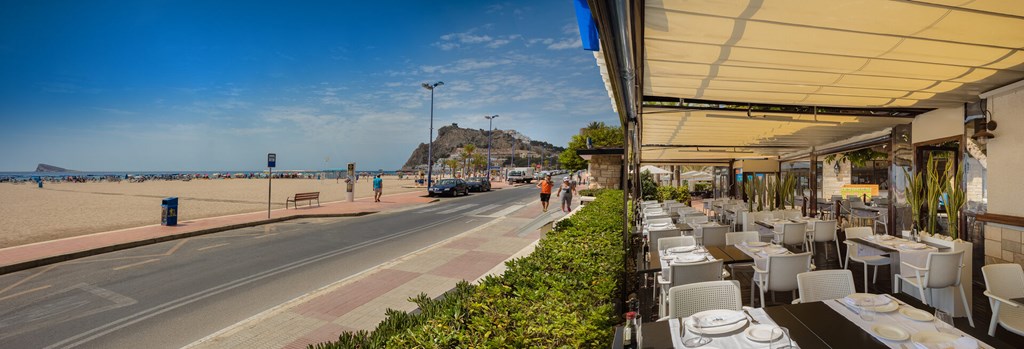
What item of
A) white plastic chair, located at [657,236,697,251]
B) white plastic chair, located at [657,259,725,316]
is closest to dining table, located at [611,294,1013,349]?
white plastic chair, located at [657,259,725,316]

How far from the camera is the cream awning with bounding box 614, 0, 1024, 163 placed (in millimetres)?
2941

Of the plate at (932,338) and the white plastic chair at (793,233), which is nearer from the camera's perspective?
the plate at (932,338)

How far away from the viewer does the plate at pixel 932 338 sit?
7.59 ft

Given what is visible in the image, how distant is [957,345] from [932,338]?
0.10 m

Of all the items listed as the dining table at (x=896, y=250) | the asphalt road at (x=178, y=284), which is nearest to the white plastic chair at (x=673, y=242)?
the dining table at (x=896, y=250)

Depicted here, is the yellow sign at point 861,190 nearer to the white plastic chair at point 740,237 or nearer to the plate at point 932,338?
the white plastic chair at point 740,237

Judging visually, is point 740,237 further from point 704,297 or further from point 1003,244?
point 1003,244

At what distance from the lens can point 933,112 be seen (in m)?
7.43

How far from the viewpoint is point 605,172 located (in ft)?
67.7

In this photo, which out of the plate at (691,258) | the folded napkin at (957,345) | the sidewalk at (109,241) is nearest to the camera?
the folded napkin at (957,345)

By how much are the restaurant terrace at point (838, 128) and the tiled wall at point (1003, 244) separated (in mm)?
22

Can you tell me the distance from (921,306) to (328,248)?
9.72 m

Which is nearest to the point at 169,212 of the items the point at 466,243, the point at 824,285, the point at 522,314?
the point at 466,243

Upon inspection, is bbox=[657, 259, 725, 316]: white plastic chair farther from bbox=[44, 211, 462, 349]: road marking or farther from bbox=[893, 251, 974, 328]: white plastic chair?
bbox=[44, 211, 462, 349]: road marking
